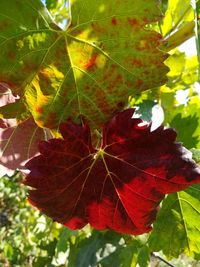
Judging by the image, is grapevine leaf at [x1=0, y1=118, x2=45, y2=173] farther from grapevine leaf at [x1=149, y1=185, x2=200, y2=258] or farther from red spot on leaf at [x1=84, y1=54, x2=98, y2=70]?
grapevine leaf at [x1=149, y1=185, x2=200, y2=258]

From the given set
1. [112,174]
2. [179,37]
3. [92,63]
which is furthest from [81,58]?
[179,37]

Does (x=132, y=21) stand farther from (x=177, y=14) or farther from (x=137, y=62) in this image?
(x=177, y=14)

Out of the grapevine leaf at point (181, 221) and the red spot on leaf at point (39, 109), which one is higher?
the red spot on leaf at point (39, 109)

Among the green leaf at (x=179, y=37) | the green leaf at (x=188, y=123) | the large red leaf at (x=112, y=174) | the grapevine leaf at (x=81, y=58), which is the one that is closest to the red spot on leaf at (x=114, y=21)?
the grapevine leaf at (x=81, y=58)

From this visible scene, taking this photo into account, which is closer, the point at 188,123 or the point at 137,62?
the point at 137,62

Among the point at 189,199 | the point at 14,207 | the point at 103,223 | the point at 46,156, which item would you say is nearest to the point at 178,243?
the point at 189,199

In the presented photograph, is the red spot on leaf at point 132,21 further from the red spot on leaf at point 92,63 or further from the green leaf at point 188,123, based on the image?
the green leaf at point 188,123

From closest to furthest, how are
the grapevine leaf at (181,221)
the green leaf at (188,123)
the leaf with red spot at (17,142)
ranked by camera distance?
the leaf with red spot at (17,142)
the grapevine leaf at (181,221)
the green leaf at (188,123)
